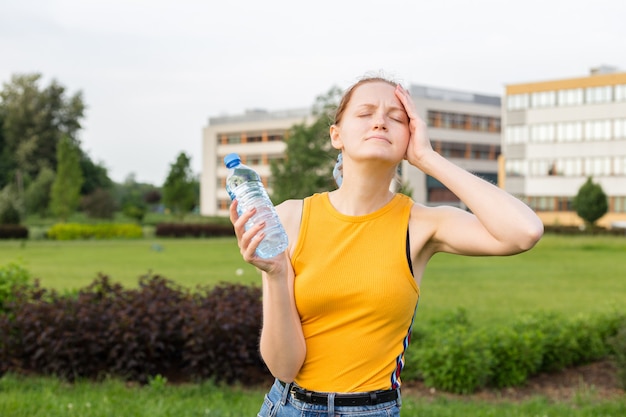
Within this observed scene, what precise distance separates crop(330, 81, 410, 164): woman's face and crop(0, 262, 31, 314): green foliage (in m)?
6.75

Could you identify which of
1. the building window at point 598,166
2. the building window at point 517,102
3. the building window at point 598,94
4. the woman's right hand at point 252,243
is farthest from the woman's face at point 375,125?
the building window at point 517,102

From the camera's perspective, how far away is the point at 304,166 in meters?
26.9

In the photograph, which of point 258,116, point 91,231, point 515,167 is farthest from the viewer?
point 258,116

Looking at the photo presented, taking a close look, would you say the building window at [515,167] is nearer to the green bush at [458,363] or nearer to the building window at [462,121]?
the building window at [462,121]

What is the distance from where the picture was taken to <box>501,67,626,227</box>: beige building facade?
71438 millimetres

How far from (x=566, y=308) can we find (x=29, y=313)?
948 cm

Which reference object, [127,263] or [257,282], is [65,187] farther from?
[257,282]

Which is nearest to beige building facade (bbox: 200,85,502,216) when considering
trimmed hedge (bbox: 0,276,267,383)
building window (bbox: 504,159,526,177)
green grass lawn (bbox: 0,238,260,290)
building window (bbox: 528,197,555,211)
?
building window (bbox: 504,159,526,177)

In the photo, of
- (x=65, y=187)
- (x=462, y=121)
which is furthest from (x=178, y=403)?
(x=462, y=121)

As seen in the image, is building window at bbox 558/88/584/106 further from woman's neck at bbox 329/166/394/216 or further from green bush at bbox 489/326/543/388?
woman's neck at bbox 329/166/394/216

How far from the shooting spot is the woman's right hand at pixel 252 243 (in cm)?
232

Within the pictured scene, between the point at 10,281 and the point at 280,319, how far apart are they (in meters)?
7.31

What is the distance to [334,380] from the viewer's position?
256 cm

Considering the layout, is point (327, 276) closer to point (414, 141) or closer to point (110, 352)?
point (414, 141)
